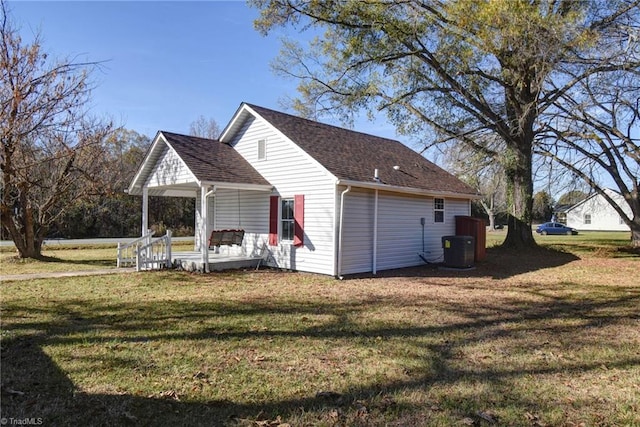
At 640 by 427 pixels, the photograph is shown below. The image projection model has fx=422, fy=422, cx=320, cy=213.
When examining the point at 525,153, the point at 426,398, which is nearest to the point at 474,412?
the point at 426,398

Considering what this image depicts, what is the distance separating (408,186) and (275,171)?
421cm

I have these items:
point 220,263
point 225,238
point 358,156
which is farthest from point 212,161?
point 358,156

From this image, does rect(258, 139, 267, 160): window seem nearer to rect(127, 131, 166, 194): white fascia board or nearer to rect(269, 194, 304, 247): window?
rect(269, 194, 304, 247): window

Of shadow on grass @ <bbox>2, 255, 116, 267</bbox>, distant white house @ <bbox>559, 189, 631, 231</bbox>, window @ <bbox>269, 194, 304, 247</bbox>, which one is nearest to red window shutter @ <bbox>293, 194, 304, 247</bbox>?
window @ <bbox>269, 194, 304, 247</bbox>

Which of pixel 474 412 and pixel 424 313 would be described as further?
pixel 424 313

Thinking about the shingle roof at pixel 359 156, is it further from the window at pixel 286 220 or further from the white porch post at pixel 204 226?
the white porch post at pixel 204 226

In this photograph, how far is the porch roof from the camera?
39.1 ft

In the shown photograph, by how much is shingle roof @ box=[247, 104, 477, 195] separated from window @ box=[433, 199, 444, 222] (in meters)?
0.53

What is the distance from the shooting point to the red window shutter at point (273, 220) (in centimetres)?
1286

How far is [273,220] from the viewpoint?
42.4 ft

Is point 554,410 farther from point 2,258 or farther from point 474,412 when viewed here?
point 2,258

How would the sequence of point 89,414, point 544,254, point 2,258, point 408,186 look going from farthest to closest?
point 544,254 < point 2,258 < point 408,186 < point 89,414

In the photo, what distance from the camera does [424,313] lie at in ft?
24.0

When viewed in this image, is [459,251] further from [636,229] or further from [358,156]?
[636,229]
